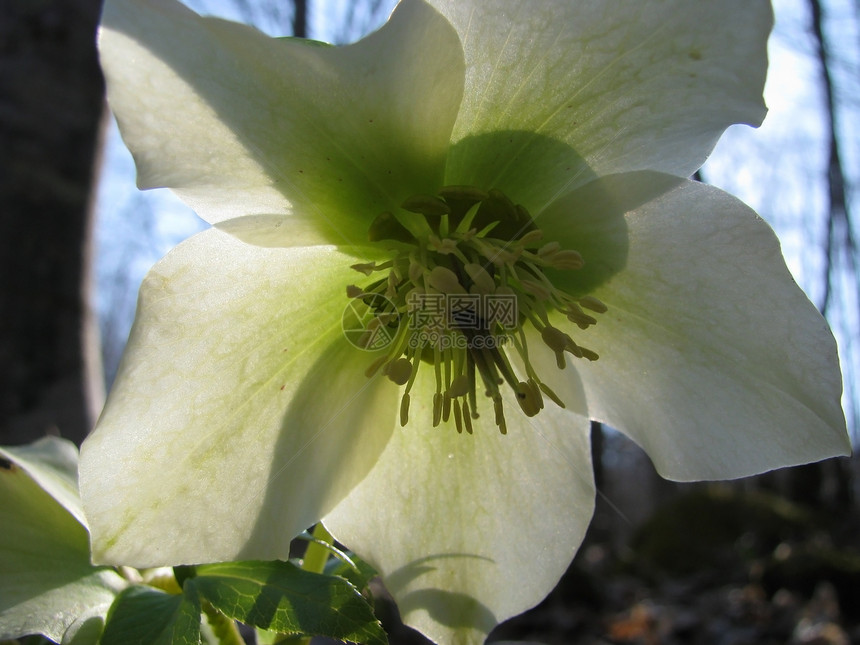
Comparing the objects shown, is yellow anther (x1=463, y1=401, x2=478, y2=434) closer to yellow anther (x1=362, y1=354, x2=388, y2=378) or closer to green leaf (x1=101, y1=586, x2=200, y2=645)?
yellow anther (x1=362, y1=354, x2=388, y2=378)

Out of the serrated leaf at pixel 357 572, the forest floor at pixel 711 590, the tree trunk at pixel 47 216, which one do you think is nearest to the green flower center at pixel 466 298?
the serrated leaf at pixel 357 572

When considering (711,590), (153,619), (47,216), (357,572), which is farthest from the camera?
(711,590)

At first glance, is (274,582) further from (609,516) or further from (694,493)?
(609,516)

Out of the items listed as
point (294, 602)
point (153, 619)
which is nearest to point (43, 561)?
point (153, 619)

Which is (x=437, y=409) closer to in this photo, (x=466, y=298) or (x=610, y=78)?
(x=466, y=298)

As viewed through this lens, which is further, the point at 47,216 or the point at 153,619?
the point at 47,216

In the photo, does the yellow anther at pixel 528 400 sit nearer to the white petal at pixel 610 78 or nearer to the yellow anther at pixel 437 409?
the yellow anther at pixel 437 409

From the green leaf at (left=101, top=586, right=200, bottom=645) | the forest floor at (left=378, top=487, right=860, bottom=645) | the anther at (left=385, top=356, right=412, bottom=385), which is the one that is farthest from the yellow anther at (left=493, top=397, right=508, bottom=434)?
the forest floor at (left=378, top=487, right=860, bottom=645)

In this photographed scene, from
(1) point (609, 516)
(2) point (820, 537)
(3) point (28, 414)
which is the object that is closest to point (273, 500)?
(3) point (28, 414)
